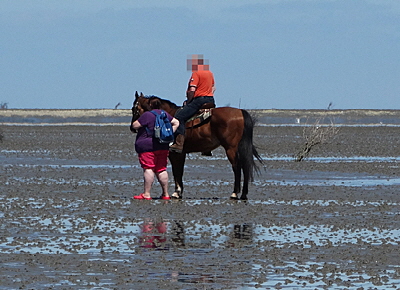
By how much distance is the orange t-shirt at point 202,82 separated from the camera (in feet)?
50.6

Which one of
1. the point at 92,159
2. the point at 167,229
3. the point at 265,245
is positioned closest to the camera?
the point at 265,245

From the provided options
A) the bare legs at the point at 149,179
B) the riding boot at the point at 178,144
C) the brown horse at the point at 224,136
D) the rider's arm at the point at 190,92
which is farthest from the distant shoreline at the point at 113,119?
the bare legs at the point at 149,179

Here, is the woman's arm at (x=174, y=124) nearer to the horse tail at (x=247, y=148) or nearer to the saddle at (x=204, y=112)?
the saddle at (x=204, y=112)

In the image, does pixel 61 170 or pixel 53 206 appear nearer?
pixel 53 206

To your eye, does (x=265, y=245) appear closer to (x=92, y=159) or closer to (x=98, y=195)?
(x=98, y=195)

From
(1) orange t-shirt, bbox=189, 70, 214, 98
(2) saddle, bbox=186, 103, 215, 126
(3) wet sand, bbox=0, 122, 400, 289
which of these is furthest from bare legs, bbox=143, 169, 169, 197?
(1) orange t-shirt, bbox=189, 70, 214, 98

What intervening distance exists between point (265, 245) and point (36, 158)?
18.4 metres

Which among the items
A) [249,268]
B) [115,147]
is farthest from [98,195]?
[115,147]

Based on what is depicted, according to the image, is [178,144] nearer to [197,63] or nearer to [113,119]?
[197,63]

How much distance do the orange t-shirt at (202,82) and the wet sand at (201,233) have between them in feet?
5.88

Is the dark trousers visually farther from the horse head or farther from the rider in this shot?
the horse head

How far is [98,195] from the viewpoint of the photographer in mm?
15867

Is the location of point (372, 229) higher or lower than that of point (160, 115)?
lower

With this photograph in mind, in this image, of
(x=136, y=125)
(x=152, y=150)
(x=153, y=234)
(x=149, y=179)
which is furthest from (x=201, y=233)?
(x=136, y=125)
